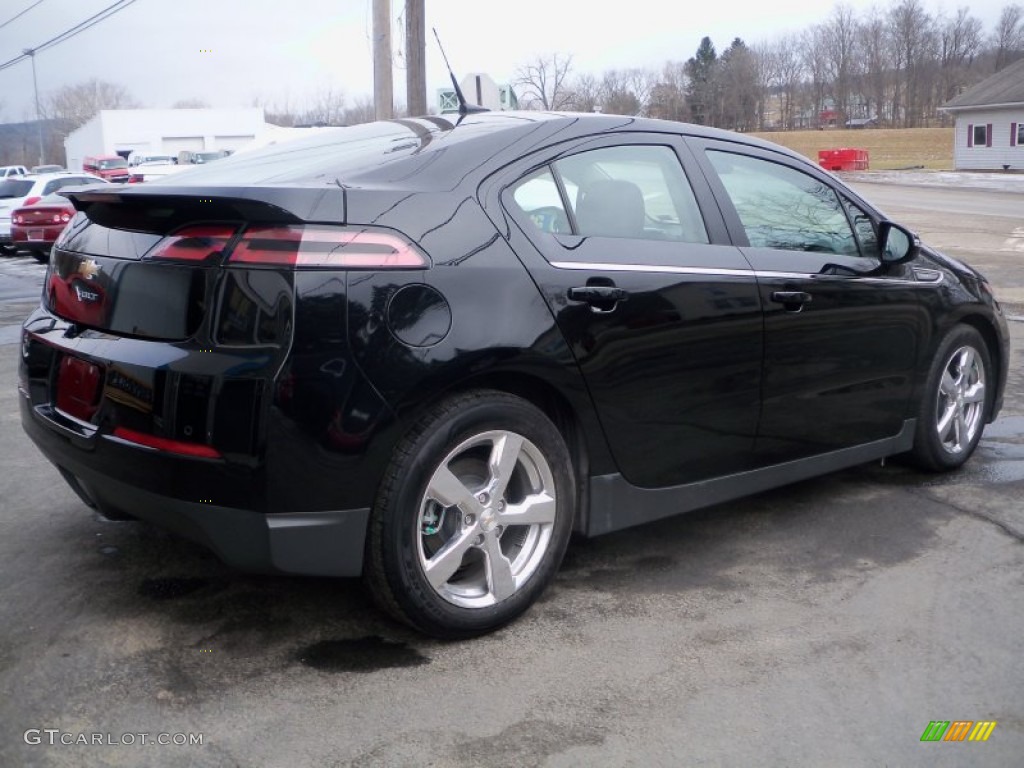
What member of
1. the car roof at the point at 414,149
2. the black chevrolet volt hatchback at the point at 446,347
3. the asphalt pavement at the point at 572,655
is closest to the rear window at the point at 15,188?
the asphalt pavement at the point at 572,655

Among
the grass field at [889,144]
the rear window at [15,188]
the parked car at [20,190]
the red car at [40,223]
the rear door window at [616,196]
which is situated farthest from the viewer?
the grass field at [889,144]

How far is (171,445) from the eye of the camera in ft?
10.1

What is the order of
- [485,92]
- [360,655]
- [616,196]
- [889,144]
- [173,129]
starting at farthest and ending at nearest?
[173,129], [889,144], [485,92], [616,196], [360,655]

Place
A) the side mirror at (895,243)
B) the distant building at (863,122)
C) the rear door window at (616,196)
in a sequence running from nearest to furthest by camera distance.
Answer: the rear door window at (616,196), the side mirror at (895,243), the distant building at (863,122)

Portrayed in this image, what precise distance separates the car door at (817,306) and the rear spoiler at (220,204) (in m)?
1.71

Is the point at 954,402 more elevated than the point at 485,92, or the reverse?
the point at 485,92

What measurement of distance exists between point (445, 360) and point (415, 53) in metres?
13.0

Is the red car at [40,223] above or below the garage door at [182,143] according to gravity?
below

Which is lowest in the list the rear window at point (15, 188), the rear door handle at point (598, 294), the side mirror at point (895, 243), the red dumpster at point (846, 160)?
the rear door handle at point (598, 294)

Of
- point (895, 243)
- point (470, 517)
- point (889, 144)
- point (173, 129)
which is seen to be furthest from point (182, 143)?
point (470, 517)

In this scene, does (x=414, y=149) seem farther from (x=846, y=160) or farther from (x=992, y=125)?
(x=992, y=125)

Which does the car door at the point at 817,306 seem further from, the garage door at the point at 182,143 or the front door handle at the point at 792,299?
the garage door at the point at 182,143

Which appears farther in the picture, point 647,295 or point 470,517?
point 647,295

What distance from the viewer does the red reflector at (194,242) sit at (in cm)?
312
